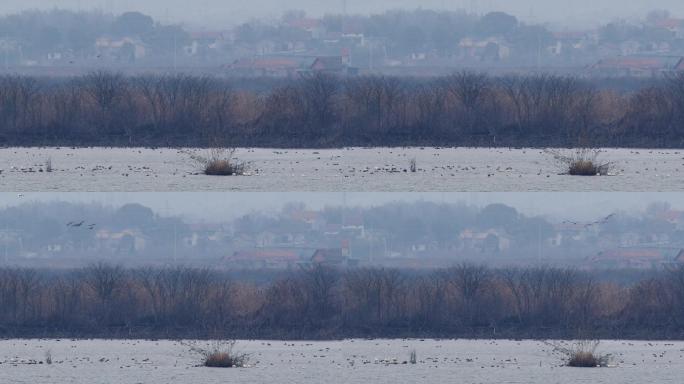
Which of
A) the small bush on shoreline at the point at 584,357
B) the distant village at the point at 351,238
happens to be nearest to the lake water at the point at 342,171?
the distant village at the point at 351,238

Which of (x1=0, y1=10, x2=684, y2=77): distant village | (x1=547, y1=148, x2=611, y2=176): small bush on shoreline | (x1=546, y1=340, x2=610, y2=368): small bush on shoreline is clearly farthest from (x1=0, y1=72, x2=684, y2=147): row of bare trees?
(x1=546, y1=340, x2=610, y2=368): small bush on shoreline

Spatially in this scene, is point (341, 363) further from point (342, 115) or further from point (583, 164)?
point (342, 115)

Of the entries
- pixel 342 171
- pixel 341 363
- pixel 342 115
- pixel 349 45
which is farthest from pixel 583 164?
pixel 349 45

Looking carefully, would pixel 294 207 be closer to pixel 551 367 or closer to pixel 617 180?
pixel 617 180

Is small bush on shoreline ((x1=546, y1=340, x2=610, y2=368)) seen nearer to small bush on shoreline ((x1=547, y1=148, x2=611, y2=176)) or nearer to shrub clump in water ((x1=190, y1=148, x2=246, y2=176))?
small bush on shoreline ((x1=547, y1=148, x2=611, y2=176))

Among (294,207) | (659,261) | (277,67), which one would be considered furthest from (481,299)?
(277,67)

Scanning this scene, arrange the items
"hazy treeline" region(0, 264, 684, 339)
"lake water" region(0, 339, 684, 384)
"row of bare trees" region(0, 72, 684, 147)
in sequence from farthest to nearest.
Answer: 1. "row of bare trees" region(0, 72, 684, 147)
2. "hazy treeline" region(0, 264, 684, 339)
3. "lake water" region(0, 339, 684, 384)
